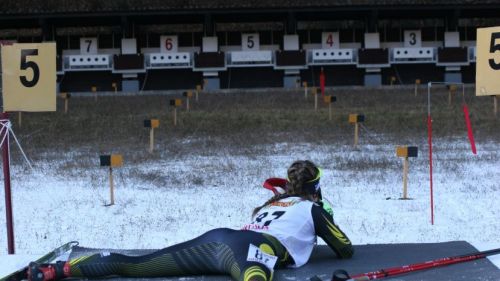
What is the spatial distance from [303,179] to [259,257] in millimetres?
594

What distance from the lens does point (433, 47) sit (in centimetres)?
3100

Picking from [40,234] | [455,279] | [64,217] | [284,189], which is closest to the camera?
[455,279]

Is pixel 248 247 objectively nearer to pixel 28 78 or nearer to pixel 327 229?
pixel 327 229

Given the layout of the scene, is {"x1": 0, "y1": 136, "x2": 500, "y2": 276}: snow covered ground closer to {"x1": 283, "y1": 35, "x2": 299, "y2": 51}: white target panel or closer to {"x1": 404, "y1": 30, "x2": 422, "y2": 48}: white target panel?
{"x1": 283, "y1": 35, "x2": 299, "y2": 51}: white target panel

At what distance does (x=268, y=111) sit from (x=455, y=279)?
14351 mm

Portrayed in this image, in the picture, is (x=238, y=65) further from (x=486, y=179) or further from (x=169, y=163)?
(x=486, y=179)

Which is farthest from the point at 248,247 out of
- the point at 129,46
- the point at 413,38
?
the point at 413,38

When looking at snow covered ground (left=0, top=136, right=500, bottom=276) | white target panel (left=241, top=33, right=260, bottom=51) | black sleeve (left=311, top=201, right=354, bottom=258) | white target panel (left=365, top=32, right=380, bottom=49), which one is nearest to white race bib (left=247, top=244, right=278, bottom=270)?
black sleeve (left=311, top=201, right=354, bottom=258)

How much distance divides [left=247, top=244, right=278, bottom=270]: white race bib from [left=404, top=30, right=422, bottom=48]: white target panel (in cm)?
2866

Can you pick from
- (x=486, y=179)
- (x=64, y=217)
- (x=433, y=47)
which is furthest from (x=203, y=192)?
(x=433, y=47)

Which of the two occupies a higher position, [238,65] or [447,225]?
[238,65]

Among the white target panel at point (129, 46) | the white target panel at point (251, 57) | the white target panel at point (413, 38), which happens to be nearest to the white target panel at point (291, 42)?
the white target panel at point (251, 57)

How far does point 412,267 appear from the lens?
4102 mm

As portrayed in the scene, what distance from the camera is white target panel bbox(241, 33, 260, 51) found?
3098 cm
